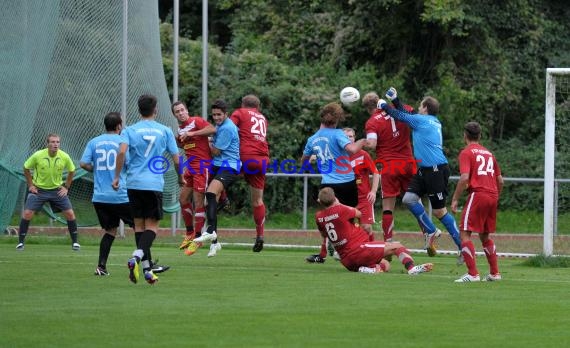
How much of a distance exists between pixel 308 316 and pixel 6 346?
107 inches

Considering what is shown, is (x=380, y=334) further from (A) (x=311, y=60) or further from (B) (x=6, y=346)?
(A) (x=311, y=60)

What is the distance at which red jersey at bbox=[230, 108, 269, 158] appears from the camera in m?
17.3

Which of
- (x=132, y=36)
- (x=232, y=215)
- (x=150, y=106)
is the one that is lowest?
(x=232, y=215)

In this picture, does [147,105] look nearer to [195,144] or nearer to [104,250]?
[104,250]

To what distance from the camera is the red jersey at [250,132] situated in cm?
1730

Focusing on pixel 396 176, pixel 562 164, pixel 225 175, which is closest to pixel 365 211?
pixel 396 176

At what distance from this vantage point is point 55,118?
22875mm

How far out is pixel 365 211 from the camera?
16.5 metres

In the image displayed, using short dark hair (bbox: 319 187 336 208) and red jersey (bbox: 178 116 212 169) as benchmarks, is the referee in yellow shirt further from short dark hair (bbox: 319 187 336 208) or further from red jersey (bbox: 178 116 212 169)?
short dark hair (bbox: 319 187 336 208)

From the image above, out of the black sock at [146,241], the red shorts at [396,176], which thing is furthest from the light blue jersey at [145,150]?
the red shorts at [396,176]

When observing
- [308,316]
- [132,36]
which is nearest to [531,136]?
[132,36]

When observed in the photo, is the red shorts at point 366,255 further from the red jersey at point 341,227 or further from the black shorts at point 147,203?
the black shorts at point 147,203

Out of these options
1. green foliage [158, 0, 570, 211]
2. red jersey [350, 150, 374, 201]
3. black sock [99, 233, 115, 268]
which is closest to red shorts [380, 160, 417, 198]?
red jersey [350, 150, 374, 201]

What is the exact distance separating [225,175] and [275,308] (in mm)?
6335
